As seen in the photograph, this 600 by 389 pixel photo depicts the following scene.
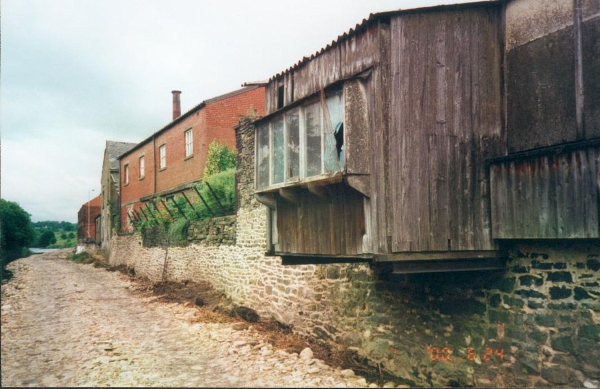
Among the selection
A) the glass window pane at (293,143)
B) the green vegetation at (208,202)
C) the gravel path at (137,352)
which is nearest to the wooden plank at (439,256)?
the glass window pane at (293,143)

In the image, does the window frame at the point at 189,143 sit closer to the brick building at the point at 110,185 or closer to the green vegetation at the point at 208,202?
the green vegetation at the point at 208,202

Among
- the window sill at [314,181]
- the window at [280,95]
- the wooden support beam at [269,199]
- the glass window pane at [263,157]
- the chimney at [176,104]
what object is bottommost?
the wooden support beam at [269,199]

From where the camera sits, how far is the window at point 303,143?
675cm

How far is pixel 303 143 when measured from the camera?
Result: 729 centimetres

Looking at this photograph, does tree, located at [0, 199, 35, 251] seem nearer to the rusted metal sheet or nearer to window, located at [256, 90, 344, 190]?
window, located at [256, 90, 344, 190]

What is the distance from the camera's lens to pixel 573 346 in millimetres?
5500

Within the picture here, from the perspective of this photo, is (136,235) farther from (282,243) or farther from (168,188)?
(282,243)

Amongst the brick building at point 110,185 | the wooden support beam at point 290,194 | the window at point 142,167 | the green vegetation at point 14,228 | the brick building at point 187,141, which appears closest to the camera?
the wooden support beam at point 290,194

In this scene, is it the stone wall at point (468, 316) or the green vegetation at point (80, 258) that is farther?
the green vegetation at point (80, 258)

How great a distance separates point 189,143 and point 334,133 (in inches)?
611

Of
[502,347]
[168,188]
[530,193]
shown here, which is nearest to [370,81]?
[530,193]

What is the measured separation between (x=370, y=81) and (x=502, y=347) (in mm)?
4079

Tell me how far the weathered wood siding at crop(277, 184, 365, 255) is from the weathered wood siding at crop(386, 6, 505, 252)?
69 centimetres

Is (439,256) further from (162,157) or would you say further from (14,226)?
(14,226)
